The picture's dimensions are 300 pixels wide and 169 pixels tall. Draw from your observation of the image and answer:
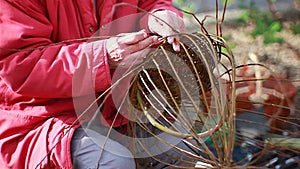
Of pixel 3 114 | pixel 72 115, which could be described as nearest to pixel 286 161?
pixel 72 115

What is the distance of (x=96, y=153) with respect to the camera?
4.40ft

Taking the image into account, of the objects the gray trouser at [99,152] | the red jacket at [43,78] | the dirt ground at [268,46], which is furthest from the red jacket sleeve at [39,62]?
the dirt ground at [268,46]

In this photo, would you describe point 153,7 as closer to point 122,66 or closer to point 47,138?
point 122,66

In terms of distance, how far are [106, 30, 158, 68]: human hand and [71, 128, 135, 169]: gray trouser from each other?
19cm

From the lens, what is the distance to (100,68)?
4.35 feet

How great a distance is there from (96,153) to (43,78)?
0.69ft

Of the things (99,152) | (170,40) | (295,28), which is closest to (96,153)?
(99,152)

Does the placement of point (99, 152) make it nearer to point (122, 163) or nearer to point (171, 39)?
point (122, 163)

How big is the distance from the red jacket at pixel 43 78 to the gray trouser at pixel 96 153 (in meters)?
0.03

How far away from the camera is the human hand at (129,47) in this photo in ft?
4.24

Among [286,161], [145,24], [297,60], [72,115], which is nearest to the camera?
[72,115]

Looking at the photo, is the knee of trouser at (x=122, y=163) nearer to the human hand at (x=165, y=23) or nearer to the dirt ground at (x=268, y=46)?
the human hand at (x=165, y=23)

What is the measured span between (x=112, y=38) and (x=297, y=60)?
71.3 inches

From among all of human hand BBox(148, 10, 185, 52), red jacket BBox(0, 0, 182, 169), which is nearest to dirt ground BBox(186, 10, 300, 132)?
human hand BBox(148, 10, 185, 52)
